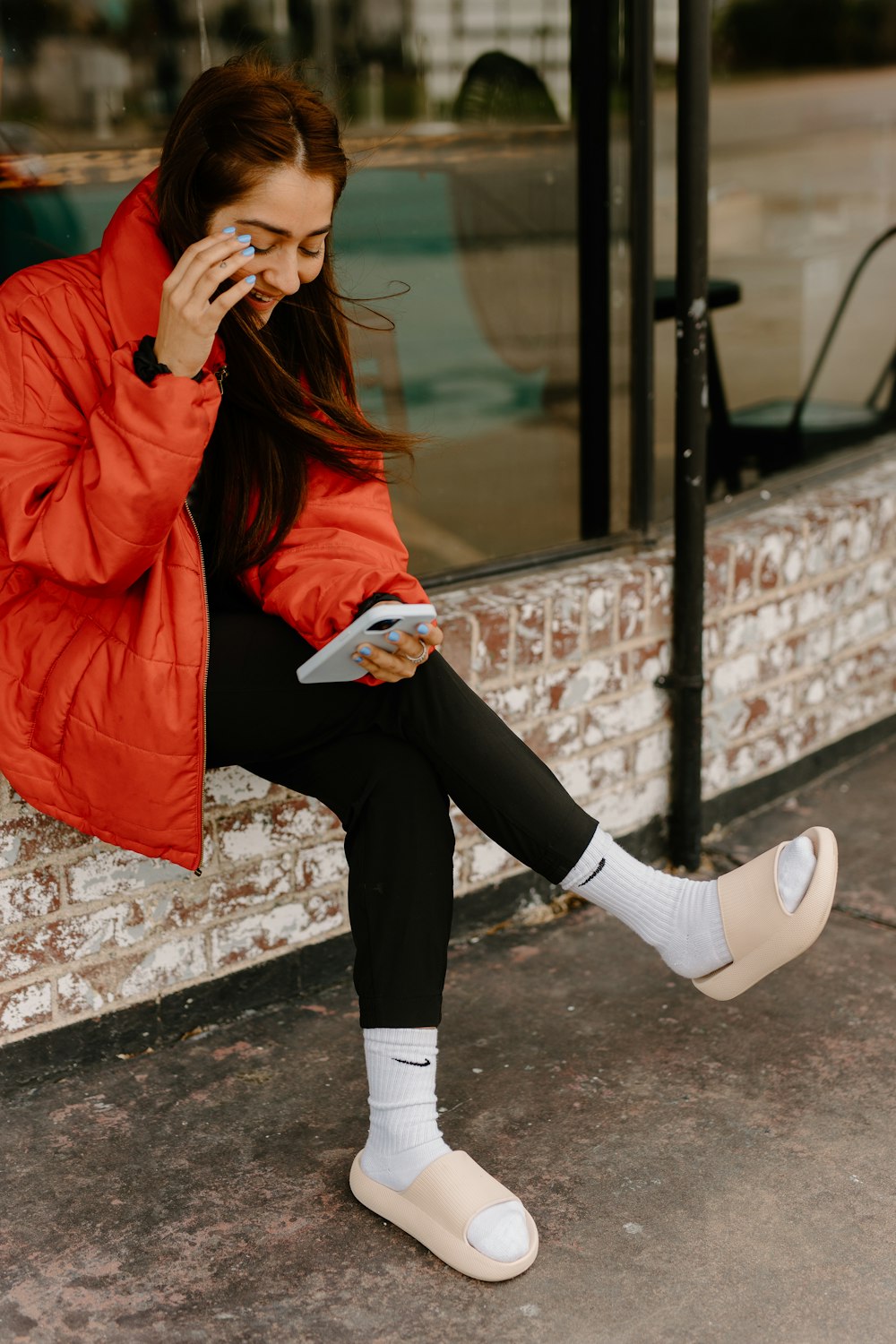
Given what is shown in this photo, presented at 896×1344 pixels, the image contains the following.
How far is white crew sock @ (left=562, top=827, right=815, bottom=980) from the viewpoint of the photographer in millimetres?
2107

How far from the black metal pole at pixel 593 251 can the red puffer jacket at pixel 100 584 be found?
119 centimetres

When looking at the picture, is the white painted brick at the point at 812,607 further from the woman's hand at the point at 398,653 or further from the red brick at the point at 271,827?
the woman's hand at the point at 398,653

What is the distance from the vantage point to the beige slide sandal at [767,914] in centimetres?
208

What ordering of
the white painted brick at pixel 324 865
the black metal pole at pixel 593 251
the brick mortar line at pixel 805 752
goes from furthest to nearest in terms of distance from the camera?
the brick mortar line at pixel 805 752 → the black metal pole at pixel 593 251 → the white painted brick at pixel 324 865

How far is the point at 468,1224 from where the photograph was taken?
1908mm

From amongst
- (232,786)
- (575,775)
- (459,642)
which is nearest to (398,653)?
(232,786)

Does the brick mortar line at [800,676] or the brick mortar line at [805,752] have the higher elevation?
the brick mortar line at [800,676]

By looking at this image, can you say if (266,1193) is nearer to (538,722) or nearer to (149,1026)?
(149,1026)

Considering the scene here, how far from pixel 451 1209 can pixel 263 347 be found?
1.21 m

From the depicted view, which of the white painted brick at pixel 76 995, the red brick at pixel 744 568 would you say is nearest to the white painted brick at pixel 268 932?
the white painted brick at pixel 76 995

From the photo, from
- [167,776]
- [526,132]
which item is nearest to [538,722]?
[167,776]

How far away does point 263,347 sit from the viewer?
2.05 metres

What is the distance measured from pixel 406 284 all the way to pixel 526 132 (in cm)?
43

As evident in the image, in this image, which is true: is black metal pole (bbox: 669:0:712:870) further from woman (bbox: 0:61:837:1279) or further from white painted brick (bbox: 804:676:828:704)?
woman (bbox: 0:61:837:1279)
